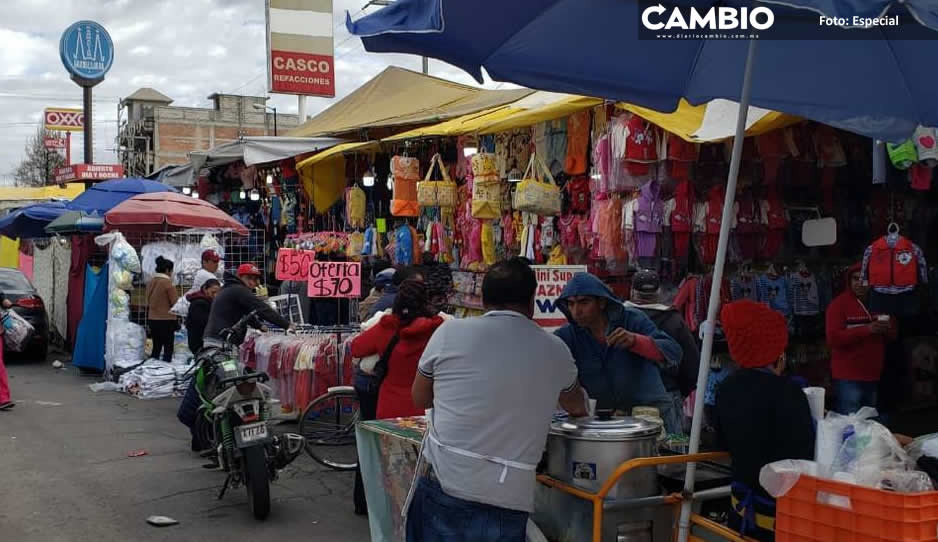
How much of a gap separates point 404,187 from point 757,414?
8868mm

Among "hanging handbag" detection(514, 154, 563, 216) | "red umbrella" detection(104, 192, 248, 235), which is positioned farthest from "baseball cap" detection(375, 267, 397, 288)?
"red umbrella" detection(104, 192, 248, 235)

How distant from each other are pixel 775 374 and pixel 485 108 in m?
9.88

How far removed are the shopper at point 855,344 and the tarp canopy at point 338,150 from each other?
6.97 m

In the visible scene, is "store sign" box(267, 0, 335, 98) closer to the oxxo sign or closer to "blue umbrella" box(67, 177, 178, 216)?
"blue umbrella" box(67, 177, 178, 216)

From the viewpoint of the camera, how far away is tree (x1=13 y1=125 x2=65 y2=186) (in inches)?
2196

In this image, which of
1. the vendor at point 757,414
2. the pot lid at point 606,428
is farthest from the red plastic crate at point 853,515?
the pot lid at point 606,428

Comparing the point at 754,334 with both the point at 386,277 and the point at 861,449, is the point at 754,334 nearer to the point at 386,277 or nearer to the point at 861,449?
the point at 861,449

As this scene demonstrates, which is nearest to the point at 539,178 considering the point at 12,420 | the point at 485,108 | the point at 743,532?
the point at 485,108

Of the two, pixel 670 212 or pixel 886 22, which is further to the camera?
pixel 670 212

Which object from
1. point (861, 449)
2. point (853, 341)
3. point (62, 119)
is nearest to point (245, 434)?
point (861, 449)

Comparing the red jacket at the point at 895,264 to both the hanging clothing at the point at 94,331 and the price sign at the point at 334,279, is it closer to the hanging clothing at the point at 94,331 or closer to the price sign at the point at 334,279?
the price sign at the point at 334,279

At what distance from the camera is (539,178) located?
372 inches

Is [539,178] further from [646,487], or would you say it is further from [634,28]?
[646,487]

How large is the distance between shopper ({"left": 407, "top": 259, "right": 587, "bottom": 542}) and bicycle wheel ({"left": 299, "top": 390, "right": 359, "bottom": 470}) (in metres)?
4.91
